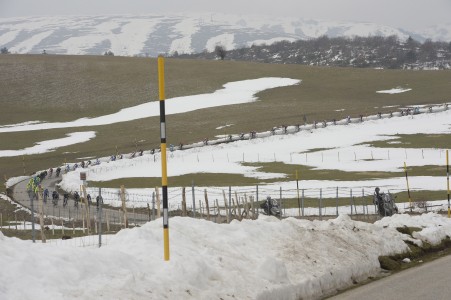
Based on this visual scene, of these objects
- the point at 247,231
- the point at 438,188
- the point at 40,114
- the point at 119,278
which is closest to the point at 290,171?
the point at 438,188

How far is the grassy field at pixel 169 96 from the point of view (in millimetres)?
107562

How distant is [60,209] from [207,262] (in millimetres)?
39342

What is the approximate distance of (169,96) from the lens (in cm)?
15562

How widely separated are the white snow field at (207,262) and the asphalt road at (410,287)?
2.03ft

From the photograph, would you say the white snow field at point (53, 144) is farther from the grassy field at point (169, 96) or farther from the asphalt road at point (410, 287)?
the asphalt road at point (410, 287)

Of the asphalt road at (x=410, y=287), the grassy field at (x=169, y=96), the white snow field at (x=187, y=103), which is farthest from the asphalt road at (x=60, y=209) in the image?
the white snow field at (x=187, y=103)

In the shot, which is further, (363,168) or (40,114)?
(40,114)

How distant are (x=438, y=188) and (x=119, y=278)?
45388mm

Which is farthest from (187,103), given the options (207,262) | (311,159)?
(207,262)

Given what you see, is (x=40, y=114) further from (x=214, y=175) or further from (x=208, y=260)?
(x=208, y=260)

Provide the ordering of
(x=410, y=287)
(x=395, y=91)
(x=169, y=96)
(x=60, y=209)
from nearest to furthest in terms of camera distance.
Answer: (x=410, y=287)
(x=60, y=209)
(x=395, y=91)
(x=169, y=96)

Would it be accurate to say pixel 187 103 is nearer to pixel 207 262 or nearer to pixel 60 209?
pixel 60 209

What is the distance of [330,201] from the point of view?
161 feet

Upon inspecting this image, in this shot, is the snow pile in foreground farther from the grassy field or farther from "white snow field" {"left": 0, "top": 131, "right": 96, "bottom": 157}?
"white snow field" {"left": 0, "top": 131, "right": 96, "bottom": 157}
